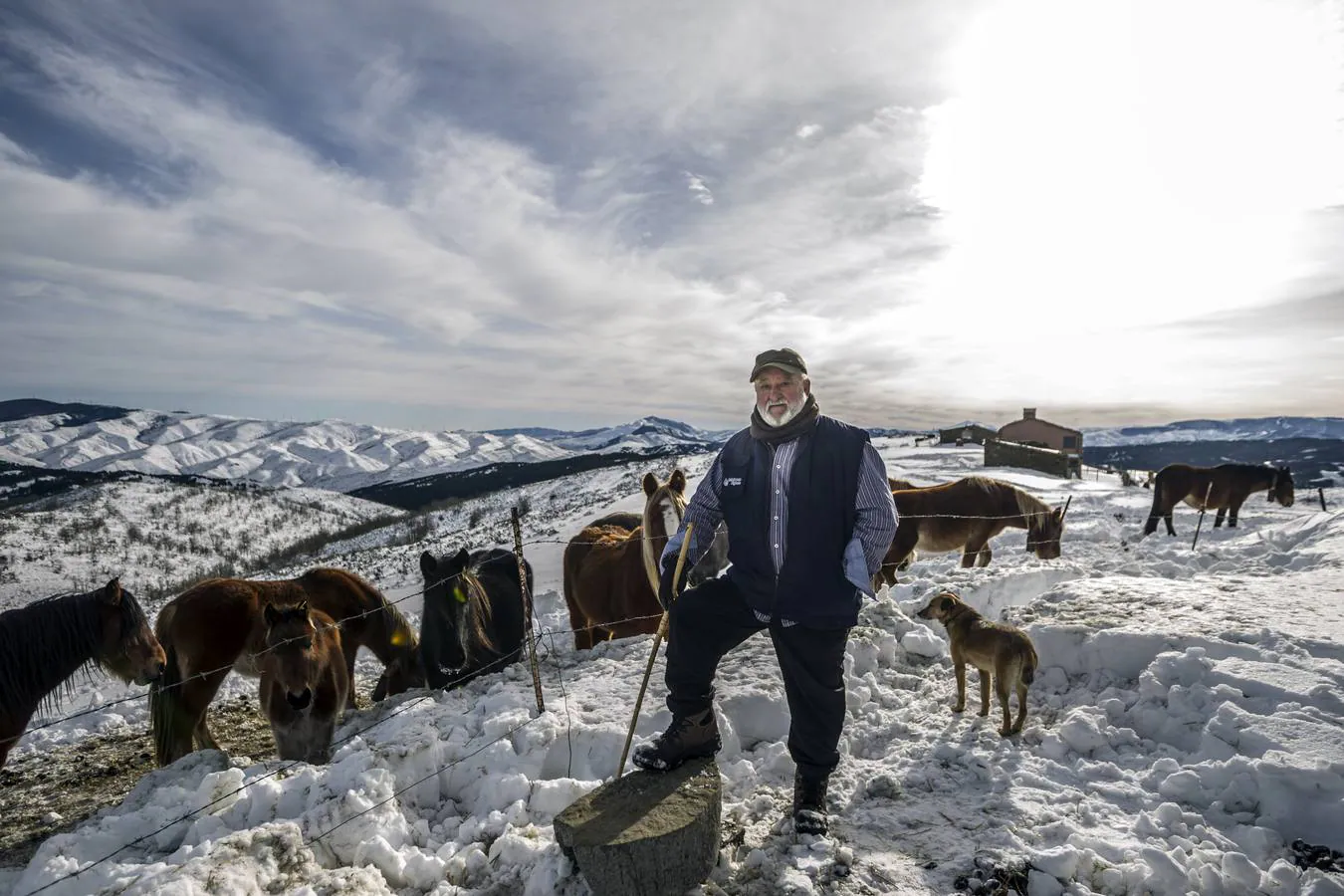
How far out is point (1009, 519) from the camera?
8883mm

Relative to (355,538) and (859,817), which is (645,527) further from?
(355,538)

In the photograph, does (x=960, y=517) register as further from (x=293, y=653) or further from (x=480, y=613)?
(x=293, y=653)

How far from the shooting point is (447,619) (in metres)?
5.28

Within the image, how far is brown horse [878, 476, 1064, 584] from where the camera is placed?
830 centimetres

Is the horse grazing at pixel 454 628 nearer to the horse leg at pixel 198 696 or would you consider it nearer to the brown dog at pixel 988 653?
the horse leg at pixel 198 696

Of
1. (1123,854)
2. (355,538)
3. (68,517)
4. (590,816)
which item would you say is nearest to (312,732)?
(590,816)

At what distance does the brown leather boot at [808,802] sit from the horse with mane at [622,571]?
207 cm

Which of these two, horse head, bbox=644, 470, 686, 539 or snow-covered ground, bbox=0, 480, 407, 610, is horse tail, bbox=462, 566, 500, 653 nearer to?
horse head, bbox=644, 470, 686, 539

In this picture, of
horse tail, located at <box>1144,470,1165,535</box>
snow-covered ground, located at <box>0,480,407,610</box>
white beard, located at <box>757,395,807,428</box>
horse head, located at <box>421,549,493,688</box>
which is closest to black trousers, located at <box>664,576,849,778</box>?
white beard, located at <box>757,395,807,428</box>

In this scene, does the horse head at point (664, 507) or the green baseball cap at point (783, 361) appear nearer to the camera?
the green baseball cap at point (783, 361)

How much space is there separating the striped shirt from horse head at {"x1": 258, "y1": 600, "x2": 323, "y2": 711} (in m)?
2.53

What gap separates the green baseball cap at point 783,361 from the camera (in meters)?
3.24

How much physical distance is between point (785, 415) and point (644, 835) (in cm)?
213

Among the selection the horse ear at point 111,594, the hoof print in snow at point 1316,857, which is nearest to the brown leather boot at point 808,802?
the hoof print in snow at point 1316,857
